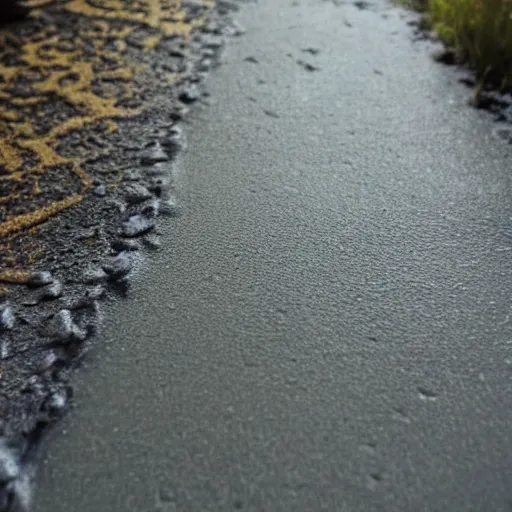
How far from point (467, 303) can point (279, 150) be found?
2.16 ft

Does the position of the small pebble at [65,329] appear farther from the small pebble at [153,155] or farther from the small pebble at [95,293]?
the small pebble at [153,155]

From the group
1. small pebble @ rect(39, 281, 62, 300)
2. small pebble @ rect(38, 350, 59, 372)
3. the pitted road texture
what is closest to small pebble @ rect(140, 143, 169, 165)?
the pitted road texture

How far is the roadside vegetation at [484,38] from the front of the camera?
1.92m

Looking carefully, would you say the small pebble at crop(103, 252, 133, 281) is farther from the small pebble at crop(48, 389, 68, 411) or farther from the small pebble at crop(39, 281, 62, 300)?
the small pebble at crop(48, 389, 68, 411)

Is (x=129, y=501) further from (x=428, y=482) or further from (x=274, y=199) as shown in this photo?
(x=274, y=199)

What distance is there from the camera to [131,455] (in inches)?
38.2

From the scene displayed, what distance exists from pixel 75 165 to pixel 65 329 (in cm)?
57

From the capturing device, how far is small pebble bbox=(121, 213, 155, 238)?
1403mm

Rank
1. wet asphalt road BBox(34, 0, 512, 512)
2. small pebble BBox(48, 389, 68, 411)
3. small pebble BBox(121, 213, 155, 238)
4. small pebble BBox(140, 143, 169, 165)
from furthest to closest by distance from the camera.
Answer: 1. small pebble BBox(140, 143, 169, 165)
2. small pebble BBox(121, 213, 155, 238)
3. small pebble BBox(48, 389, 68, 411)
4. wet asphalt road BBox(34, 0, 512, 512)

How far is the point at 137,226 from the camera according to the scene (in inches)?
55.9

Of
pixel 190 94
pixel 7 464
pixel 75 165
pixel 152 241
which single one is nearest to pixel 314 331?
pixel 152 241

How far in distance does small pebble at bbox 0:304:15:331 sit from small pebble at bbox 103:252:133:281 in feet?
0.64

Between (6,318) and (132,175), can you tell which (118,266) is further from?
(132,175)

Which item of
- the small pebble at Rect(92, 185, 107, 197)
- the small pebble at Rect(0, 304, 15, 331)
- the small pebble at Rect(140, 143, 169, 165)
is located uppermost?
the small pebble at Rect(140, 143, 169, 165)
